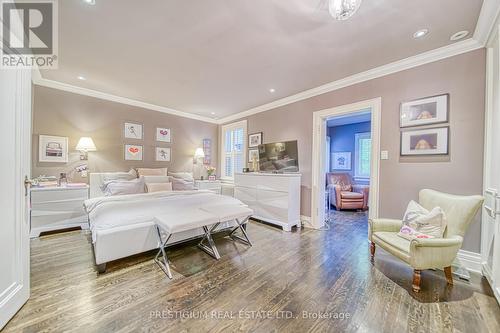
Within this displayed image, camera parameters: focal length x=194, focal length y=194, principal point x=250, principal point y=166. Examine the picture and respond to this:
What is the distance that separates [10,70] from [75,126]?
2671 mm

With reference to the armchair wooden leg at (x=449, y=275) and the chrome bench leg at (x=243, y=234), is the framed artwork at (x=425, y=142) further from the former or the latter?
the chrome bench leg at (x=243, y=234)

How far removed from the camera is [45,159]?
345 cm

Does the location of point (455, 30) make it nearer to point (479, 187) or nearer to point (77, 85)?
point (479, 187)

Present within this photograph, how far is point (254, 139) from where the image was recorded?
4.93 meters

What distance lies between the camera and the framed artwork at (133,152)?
4.32 m

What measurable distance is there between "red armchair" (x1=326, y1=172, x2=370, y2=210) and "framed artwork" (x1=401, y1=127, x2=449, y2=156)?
263 cm

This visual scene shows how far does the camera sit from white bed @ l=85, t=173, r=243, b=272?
2.09 metres

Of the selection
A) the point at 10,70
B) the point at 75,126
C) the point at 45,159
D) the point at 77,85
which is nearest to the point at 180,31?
the point at 10,70

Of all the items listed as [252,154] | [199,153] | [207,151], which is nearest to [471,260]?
[252,154]

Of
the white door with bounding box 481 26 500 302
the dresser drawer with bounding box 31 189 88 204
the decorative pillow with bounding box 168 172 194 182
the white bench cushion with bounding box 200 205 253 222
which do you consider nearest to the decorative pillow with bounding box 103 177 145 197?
the dresser drawer with bounding box 31 189 88 204

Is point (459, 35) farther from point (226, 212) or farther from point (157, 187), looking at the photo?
point (157, 187)

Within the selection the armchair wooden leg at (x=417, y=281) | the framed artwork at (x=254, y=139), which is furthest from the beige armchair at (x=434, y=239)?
the framed artwork at (x=254, y=139)

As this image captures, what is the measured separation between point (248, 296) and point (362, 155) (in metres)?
5.68
